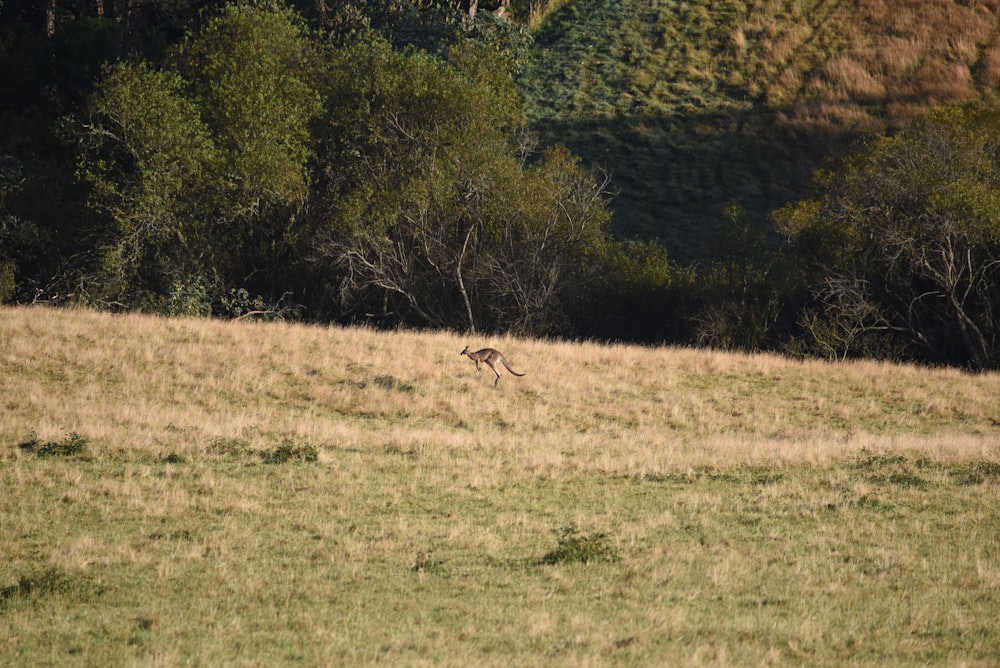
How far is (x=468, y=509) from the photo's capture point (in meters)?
15.6

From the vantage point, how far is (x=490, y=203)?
3897 cm

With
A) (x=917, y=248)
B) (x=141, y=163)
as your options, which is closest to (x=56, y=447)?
(x=141, y=163)

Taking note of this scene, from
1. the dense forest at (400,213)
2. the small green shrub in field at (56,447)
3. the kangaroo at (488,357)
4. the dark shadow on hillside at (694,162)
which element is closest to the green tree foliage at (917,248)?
the dense forest at (400,213)

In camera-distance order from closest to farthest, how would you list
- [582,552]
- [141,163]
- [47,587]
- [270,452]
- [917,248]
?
[47,587], [582,552], [270,452], [141,163], [917,248]

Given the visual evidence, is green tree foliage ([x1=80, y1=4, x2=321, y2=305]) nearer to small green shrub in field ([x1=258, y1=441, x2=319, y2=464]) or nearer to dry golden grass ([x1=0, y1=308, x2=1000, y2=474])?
dry golden grass ([x1=0, y1=308, x2=1000, y2=474])

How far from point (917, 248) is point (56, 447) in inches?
1038

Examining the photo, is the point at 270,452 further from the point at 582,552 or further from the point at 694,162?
the point at 694,162

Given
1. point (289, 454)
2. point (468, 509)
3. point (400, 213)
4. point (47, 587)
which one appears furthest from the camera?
point (400, 213)

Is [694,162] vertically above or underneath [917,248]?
underneath

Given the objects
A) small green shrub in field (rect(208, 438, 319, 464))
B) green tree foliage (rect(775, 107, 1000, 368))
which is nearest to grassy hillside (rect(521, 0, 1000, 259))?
green tree foliage (rect(775, 107, 1000, 368))

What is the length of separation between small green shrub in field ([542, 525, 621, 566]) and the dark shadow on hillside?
3737cm

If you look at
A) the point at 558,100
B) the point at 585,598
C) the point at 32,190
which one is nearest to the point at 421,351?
the point at 32,190

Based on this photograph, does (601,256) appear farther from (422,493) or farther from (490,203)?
(422,493)

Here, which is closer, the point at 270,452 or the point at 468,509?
the point at 468,509
